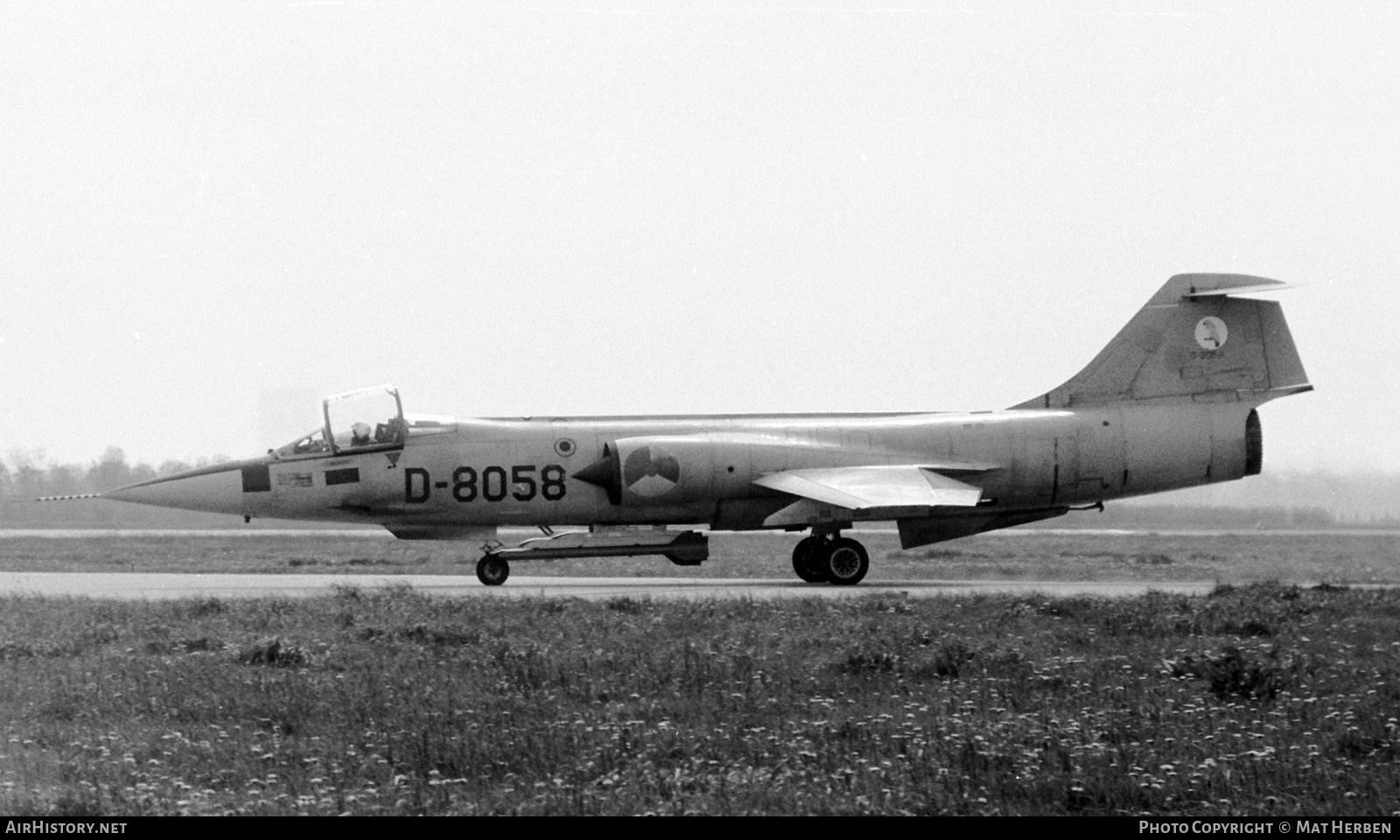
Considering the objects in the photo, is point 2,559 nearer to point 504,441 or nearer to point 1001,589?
point 504,441

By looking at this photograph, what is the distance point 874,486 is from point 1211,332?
6.18 m

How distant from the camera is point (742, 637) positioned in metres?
14.2

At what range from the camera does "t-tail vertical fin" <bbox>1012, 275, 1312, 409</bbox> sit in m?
24.0

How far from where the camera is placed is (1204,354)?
78.8 feet

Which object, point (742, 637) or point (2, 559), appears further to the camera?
point (2, 559)

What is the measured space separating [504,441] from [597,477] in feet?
4.84

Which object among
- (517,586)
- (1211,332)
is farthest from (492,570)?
(1211,332)

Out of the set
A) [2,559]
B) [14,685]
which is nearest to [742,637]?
[14,685]

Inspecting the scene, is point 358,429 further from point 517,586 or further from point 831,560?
point 831,560

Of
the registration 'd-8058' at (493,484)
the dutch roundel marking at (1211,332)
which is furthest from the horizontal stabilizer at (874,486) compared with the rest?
the dutch roundel marking at (1211,332)

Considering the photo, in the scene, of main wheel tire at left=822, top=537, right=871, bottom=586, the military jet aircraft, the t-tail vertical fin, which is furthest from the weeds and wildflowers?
the t-tail vertical fin

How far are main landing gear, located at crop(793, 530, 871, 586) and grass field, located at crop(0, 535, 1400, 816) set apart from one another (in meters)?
4.82

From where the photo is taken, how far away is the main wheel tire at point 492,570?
72.6 ft
